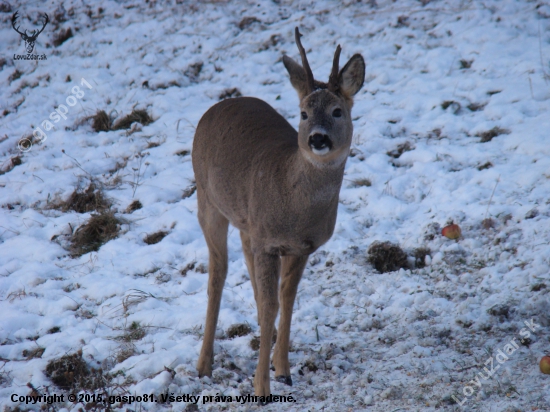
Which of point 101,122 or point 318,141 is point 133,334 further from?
point 101,122

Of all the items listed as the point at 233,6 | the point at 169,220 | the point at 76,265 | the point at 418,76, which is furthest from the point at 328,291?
the point at 233,6

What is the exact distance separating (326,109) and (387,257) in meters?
1.99

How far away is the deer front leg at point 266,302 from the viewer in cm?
391

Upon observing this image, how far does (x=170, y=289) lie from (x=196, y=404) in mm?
1734

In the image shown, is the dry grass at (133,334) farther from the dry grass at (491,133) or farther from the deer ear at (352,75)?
the dry grass at (491,133)

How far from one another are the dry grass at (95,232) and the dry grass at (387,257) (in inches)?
114

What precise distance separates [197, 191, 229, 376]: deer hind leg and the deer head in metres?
1.26

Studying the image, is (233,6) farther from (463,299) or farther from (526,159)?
(463,299)

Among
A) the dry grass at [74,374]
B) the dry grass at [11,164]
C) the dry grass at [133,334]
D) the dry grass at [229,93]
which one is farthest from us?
the dry grass at [229,93]

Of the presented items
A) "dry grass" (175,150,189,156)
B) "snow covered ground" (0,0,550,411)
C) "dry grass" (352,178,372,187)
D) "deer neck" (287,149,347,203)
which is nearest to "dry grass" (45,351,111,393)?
"snow covered ground" (0,0,550,411)

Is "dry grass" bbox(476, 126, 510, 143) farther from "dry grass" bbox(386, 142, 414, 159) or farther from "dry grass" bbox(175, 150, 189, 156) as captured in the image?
"dry grass" bbox(175, 150, 189, 156)

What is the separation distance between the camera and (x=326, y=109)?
3852mm

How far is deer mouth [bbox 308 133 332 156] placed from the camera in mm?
3645

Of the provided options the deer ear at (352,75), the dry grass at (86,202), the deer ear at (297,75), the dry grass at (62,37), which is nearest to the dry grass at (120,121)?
the dry grass at (86,202)
